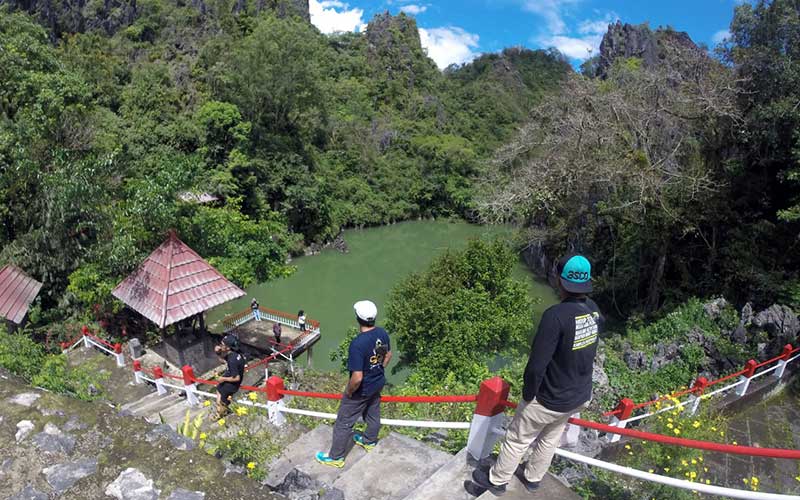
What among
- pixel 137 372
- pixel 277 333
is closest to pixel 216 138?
pixel 277 333

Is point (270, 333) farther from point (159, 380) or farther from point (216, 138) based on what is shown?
point (216, 138)

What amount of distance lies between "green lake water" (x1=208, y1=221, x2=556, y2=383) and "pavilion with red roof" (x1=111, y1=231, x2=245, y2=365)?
4964 millimetres

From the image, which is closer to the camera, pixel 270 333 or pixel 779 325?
pixel 779 325

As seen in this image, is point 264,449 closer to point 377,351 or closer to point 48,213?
point 377,351

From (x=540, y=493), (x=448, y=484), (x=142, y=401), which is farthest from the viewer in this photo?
(x=142, y=401)

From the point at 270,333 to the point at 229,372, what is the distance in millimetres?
9162

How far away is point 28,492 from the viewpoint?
2.75 metres

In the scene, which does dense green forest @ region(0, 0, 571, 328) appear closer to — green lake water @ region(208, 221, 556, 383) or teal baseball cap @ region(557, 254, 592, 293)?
green lake water @ region(208, 221, 556, 383)

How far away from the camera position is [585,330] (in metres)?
2.73

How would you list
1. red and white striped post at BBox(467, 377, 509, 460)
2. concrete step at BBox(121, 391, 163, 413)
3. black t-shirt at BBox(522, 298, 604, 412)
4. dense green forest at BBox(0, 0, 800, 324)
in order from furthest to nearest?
dense green forest at BBox(0, 0, 800, 324)
concrete step at BBox(121, 391, 163, 413)
red and white striped post at BBox(467, 377, 509, 460)
black t-shirt at BBox(522, 298, 604, 412)

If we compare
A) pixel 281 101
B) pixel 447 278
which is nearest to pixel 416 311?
pixel 447 278

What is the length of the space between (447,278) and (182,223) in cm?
670

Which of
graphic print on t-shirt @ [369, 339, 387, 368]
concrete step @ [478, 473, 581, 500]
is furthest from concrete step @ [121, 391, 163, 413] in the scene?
concrete step @ [478, 473, 581, 500]

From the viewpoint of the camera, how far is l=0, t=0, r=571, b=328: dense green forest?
11.0 metres
